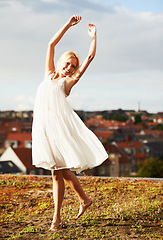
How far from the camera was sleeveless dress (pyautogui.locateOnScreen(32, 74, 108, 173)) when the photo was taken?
170 inches

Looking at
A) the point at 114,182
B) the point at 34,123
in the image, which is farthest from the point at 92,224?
the point at 114,182

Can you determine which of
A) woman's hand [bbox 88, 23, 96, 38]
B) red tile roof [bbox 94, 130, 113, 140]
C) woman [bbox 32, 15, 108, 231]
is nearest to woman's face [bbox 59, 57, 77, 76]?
woman [bbox 32, 15, 108, 231]

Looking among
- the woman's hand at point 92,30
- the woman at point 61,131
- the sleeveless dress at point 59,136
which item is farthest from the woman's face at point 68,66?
the woman's hand at point 92,30

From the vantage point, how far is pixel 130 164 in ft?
71.1

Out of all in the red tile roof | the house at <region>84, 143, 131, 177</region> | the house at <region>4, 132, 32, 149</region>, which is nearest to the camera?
the house at <region>4, 132, 32, 149</region>

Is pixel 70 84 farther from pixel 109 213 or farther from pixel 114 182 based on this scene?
pixel 114 182

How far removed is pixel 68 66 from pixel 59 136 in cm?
92

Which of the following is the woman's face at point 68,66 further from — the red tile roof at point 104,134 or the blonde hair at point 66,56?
the red tile roof at point 104,134

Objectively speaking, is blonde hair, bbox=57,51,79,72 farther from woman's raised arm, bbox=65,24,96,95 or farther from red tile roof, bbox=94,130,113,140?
red tile roof, bbox=94,130,113,140

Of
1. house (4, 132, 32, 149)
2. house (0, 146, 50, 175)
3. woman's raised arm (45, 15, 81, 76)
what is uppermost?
woman's raised arm (45, 15, 81, 76)

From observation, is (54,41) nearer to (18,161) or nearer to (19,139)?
(18,161)

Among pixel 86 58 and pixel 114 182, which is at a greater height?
pixel 86 58

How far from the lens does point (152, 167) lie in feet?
80.2

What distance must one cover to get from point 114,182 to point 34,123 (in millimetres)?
3609
